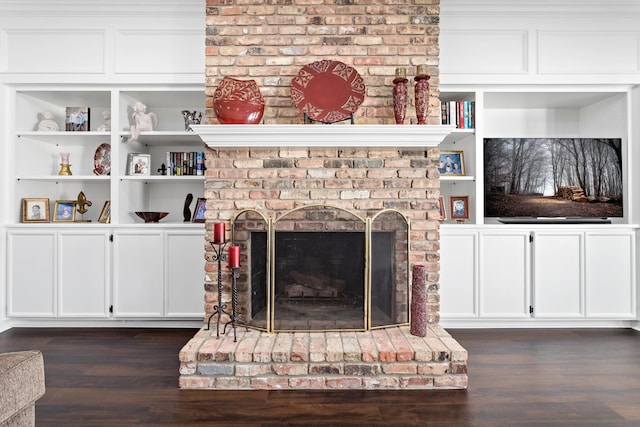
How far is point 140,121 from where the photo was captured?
3.30 m

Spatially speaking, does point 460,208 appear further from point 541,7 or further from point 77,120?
point 77,120

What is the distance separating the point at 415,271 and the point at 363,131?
0.89 meters

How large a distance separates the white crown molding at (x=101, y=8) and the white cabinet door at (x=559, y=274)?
321 cm

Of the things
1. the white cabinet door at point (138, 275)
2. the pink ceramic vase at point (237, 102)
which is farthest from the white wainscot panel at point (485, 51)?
the white cabinet door at point (138, 275)

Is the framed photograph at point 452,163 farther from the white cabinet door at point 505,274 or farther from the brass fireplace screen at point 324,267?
the brass fireplace screen at point 324,267

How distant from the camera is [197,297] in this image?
10.6 feet

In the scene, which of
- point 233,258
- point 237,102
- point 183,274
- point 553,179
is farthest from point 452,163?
point 183,274

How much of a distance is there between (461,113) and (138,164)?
2604mm

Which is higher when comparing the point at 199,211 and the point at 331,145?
the point at 331,145

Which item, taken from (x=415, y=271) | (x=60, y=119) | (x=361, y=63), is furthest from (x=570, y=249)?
(x=60, y=119)

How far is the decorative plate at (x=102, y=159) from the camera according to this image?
3424 millimetres

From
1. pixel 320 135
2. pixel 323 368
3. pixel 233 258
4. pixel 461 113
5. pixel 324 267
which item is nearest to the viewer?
pixel 323 368

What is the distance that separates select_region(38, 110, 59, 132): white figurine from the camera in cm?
335

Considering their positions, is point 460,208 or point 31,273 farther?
point 460,208
